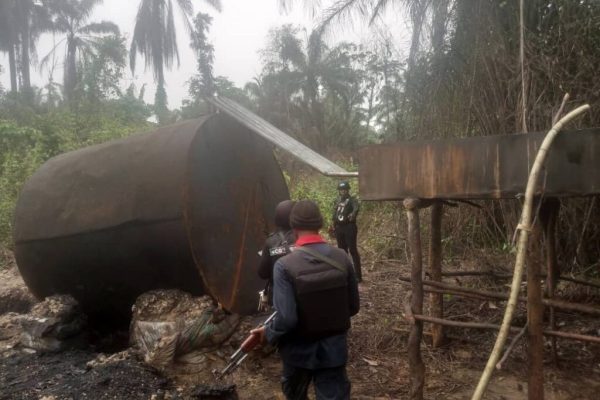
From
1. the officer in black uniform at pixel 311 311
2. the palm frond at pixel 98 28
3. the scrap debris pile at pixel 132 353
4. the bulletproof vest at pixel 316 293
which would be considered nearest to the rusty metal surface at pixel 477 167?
the officer in black uniform at pixel 311 311

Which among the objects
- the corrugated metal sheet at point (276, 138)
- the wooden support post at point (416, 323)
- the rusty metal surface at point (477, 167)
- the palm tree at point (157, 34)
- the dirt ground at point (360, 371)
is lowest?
the dirt ground at point (360, 371)

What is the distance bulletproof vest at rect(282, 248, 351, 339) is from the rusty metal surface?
1.05 metres

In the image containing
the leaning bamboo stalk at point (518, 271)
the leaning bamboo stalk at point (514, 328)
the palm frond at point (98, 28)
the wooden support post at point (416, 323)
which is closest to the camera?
the leaning bamboo stalk at point (518, 271)

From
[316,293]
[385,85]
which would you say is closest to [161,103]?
[385,85]

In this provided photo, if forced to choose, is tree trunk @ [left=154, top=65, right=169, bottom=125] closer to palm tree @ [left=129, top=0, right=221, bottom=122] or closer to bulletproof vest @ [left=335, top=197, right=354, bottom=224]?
palm tree @ [left=129, top=0, right=221, bottom=122]

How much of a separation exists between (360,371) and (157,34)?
67.6ft

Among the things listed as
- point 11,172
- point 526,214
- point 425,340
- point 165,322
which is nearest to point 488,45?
point 425,340

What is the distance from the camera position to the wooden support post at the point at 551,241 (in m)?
3.67

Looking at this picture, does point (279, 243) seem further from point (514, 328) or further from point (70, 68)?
point (70, 68)

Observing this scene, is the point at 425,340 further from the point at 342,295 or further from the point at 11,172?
the point at 11,172

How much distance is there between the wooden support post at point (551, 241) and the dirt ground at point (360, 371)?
378 mm

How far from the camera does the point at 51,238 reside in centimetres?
461

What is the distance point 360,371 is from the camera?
421 centimetres

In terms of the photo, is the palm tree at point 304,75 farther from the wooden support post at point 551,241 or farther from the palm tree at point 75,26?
the wooden support post at point 551,241
